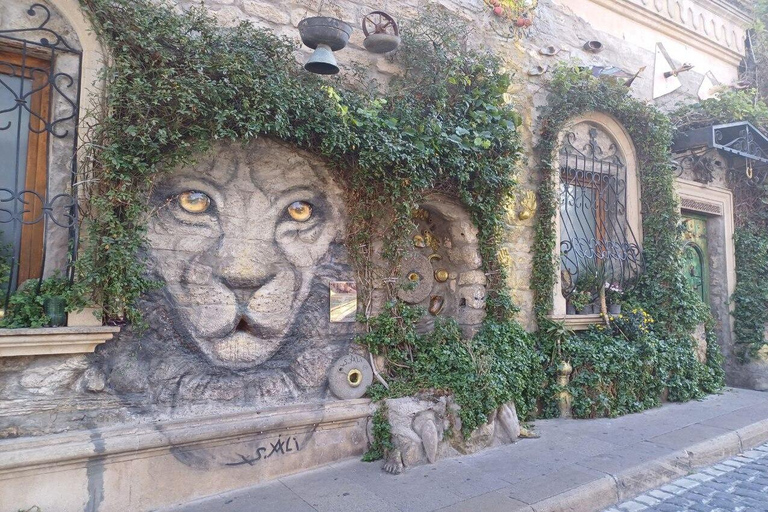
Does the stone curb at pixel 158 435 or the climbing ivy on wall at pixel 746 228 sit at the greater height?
the climbing ivy on wall at pixel 746 228

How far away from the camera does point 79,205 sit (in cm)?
313

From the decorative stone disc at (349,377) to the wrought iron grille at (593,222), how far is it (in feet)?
9.18

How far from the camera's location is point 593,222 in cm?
623

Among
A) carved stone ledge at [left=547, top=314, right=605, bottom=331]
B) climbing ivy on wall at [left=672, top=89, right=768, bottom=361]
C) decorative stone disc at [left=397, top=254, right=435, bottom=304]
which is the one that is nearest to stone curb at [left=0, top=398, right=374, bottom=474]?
decorative stone disc at [left=397, top=254, right=435, bottom=304]

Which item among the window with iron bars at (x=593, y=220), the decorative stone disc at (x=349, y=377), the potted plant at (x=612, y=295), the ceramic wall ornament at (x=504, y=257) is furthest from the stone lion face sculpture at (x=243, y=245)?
the potted plant at (x=612, y=295)

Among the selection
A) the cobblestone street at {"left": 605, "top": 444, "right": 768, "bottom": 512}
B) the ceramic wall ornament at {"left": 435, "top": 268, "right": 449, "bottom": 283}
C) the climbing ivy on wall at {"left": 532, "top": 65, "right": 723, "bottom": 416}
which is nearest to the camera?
the cobblestone street at {"left": 605, "top": 444, "right": 768, "bottom": 512}

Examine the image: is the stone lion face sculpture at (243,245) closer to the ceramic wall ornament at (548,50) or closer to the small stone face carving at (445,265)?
the small stone face carving at (445,265)

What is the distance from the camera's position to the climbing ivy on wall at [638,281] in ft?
17.1

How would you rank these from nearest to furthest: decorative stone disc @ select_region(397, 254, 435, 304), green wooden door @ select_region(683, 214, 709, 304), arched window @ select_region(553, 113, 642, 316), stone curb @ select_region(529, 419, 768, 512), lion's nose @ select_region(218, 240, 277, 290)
Answer: stone curb @ select_region(529, 419, 768, 512), lion's nose @ select_region(218, 240, 277, 290), decorative stone disc @ select_region(397, 254, 435, 304), arched window @ select_region(553, 113, 642, 316), green wooden door @ select_region(683, 214, 709, 304)

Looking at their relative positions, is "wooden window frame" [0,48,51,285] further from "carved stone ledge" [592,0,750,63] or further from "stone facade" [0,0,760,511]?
"carved stone ledge" [592,0,750,63]

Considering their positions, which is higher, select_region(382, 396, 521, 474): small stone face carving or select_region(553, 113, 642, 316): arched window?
select_region(553, 113, 642, 316): arched window

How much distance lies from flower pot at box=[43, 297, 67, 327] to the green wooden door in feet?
24.2

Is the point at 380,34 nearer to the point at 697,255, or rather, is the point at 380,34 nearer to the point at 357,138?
the point at 357,138

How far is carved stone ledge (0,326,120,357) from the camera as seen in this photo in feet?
9.01
